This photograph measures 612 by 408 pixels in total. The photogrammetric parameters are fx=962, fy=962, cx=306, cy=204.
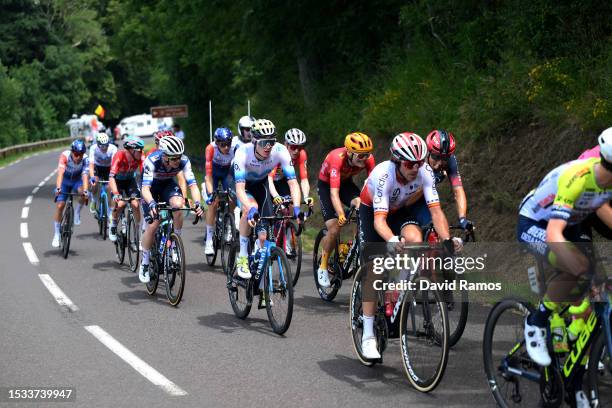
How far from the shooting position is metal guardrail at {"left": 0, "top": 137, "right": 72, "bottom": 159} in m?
56.6

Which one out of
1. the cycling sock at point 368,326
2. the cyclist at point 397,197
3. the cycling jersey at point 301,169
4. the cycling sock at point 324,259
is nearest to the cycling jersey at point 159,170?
the cycling jersey at point 301,169

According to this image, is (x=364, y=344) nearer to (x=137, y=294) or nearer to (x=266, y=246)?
(x=266, y=246)

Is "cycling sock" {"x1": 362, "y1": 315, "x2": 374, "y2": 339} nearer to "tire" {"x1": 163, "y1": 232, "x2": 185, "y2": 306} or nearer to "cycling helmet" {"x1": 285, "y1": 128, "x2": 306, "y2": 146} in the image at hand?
"tire" {"x1": 163, "y1": 232, "x2": 185, "y2": 306}

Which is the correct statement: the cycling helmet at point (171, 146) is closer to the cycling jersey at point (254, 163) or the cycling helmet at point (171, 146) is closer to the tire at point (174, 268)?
the tire at point (174, 268)

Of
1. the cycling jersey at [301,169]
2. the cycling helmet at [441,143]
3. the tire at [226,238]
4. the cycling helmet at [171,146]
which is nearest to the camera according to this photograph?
the cycling helmet at [441,143]

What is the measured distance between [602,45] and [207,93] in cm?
2867

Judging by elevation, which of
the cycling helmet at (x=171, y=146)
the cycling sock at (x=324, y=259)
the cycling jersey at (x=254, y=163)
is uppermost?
the cycling helmet at (x=171, y=146)

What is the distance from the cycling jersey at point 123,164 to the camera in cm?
1515

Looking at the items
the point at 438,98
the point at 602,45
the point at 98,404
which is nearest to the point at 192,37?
the point at 438,98

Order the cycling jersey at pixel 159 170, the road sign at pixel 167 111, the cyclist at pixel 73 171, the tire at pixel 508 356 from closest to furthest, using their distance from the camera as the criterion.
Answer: the tire at pixel 508 356, the cycling jersey at pixel 159 170, the cyclist at pixel 73 171, the road sign at pixel 167 111

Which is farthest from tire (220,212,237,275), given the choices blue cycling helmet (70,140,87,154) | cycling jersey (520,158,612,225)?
cycling jersey (520,158,612,225)

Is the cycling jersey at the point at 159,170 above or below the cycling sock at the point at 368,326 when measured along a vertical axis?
above

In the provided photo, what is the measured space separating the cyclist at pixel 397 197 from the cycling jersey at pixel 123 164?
7511 mm

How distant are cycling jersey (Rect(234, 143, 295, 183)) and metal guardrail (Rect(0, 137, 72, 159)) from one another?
46940mm
